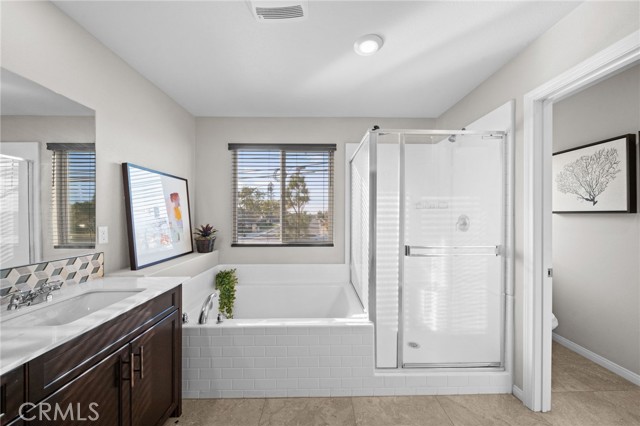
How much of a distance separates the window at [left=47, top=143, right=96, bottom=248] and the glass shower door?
2.04 meters

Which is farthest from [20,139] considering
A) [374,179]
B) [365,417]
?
[365,417]

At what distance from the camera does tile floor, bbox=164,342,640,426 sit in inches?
73.9

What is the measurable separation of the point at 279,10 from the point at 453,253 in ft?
6.24

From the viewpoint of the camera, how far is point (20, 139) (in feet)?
4.65

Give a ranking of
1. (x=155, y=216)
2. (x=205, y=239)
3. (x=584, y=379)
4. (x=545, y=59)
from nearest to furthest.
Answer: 1. (x=545, y=59)
2. (x=584, y=379)
3. (x=155, y=216)
4. (x=205, y=239)

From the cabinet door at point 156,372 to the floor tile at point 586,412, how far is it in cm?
228

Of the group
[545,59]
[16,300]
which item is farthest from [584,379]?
[16,300]

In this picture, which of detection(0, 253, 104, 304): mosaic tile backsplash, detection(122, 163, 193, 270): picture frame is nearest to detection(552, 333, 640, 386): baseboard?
detection(122, 163, 193, 270): picture frame

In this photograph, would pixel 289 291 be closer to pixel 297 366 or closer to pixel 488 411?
pixel 297 366

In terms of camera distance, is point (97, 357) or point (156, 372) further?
point (156, 372)

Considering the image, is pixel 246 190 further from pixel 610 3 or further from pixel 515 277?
pixel 610 3

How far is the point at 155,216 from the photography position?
101 inches

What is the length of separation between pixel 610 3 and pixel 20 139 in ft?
9.30

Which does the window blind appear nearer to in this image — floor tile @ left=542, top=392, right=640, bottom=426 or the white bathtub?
the white bathtub
